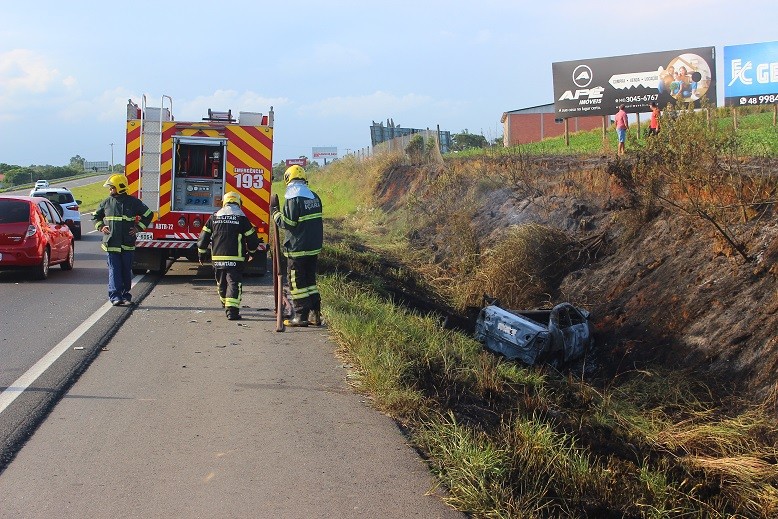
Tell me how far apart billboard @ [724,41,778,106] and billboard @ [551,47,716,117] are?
2.02ft

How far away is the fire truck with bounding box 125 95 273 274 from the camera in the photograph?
14516mm

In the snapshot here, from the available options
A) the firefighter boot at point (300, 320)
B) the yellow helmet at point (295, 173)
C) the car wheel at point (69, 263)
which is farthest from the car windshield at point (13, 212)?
the firefighter boot at point (300, 320)

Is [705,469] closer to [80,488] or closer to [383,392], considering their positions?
[383,392]

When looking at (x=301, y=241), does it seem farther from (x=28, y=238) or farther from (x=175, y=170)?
(x=28, y=238)

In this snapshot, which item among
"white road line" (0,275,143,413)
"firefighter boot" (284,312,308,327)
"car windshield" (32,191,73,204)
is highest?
"car windshield" (32,191,73,204)

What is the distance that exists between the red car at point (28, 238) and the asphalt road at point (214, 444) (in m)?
6.41

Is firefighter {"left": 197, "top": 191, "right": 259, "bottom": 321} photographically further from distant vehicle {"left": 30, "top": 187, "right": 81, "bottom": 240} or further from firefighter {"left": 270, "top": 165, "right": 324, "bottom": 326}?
distant vehicle {"left": 30, "top": 187, "right": 81, "bottom": 240}

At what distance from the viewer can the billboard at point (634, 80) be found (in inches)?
1256

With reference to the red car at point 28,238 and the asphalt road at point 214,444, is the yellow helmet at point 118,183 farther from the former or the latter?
the asphalt road at point 214,444

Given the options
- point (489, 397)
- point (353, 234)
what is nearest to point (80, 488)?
point (489, 397)

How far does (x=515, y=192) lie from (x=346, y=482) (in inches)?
577

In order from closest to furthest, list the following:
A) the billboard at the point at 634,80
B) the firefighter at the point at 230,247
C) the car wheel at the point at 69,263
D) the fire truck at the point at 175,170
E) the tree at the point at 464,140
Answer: the firefighter at the point at 230,247 → the fire truck at the point at 175,170 → the car wheel at the point at 69,263 → the billboard at the point at 634,80 → the tree at the point at 464,140

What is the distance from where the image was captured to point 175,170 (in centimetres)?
1505

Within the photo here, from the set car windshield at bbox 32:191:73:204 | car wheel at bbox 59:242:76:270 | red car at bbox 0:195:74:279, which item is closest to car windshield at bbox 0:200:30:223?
red car at bbox 0:195:74:279
